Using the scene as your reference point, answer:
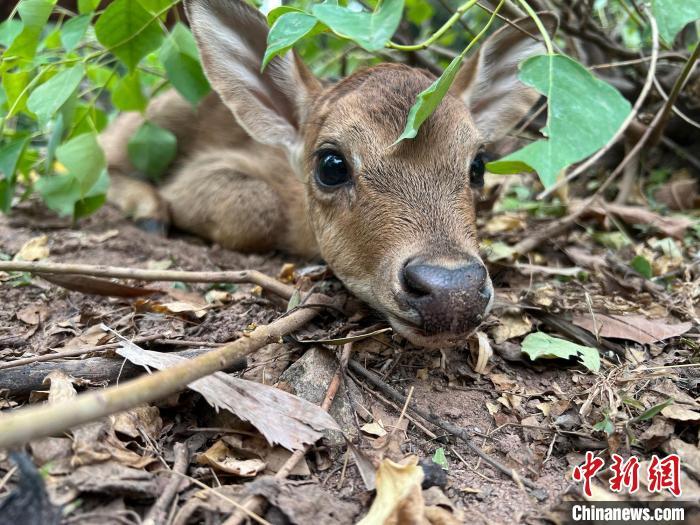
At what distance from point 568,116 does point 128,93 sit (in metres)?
2.93

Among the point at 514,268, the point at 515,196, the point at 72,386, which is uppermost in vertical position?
the point at 72,386

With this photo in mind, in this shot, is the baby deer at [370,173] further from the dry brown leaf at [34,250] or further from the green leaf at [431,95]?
the dry brown leaf at [34,250]

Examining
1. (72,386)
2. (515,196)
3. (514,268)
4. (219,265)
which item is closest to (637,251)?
(514,268)

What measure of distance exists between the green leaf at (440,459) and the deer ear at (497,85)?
7.62 ft

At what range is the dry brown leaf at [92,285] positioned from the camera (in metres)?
2.71

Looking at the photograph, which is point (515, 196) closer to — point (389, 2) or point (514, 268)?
point (514, 268)

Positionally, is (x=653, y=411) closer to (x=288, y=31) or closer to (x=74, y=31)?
(x=288, y=31)

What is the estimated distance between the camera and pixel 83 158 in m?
3.13

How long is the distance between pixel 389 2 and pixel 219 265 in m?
2.53

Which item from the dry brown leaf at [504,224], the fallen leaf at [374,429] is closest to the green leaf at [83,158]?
the fallen leaf at [374,429]

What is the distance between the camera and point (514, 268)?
126 inches

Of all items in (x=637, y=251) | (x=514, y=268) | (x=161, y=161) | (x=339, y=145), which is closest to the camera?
(x=339, y=145)

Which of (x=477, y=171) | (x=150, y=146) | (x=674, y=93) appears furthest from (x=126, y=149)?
(x=674, y=93)

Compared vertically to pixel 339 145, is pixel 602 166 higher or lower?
lower
